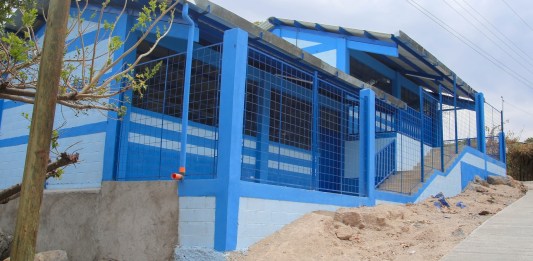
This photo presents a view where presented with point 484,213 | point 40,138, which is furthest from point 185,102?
point 484,213

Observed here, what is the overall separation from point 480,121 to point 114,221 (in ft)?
39.0

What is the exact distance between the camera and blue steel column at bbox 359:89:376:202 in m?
9.52

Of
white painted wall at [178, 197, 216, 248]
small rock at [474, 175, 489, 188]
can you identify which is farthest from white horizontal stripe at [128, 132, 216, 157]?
small rock at [474, 175, 489, 188]

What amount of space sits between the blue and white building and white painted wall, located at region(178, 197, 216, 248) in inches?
0.7

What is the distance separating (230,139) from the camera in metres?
6.62

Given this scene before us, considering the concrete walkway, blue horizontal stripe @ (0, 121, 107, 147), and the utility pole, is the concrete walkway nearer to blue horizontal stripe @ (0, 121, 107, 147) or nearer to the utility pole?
the utility pole

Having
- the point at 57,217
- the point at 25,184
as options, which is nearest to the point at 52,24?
the point at 25,184

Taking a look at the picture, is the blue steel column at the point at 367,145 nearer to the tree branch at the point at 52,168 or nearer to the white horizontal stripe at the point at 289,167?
the white horizontal stripe at the point at 289,167

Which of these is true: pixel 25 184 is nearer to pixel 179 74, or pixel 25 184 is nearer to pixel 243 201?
pixel 243 201

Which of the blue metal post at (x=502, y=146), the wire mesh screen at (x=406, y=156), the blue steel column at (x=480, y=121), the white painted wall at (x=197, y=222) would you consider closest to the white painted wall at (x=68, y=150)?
the white painted wall at (x=197, y=222)

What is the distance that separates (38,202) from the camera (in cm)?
363

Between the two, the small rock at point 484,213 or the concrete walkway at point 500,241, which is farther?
the small rock at point 484,213

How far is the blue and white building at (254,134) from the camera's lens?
6.84 metres

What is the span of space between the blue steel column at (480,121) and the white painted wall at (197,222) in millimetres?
11217
